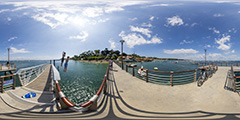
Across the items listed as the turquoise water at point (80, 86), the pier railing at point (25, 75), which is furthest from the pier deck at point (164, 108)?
the turquoise water at point (80, 86)

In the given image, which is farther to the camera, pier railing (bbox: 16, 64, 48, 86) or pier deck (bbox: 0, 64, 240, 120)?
pier railing (bbox: 16, 64, 48, 86)

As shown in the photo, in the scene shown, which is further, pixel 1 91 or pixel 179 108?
pixel 1 91

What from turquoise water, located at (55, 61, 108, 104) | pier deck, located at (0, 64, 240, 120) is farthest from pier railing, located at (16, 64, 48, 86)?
pier deck, located at (0, 64, 240, 120)

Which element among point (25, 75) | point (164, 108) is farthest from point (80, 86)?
point (164, 108)

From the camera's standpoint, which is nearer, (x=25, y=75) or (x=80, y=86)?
(x=25, y=75)

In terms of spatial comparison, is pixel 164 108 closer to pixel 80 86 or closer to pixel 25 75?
pixel 25 75

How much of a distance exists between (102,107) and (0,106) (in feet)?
16.3

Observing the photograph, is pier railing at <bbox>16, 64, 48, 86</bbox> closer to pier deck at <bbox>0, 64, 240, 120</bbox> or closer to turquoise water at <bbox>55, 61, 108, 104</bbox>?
turquoise water at <bbox>55, 61, 108, 104</bbox>

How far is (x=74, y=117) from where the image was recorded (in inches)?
111

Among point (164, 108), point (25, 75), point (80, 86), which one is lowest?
point (80, 86)

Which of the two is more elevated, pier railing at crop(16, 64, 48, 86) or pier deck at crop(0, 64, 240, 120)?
pier railing at crop(16, 64, 48, 86)

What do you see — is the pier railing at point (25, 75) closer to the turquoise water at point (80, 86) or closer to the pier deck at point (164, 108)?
the turquoise water at point (80, 86)

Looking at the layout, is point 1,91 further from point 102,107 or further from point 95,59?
point 95,59

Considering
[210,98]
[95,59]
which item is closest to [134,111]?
[210,98]
